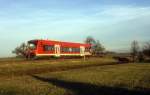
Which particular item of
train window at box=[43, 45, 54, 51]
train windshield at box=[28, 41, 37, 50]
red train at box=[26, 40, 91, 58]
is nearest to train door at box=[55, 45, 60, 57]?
red train at box=[26, 40, 91, 58]

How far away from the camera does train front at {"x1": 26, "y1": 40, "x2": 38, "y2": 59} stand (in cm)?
4470

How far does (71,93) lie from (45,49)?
30.9 meters

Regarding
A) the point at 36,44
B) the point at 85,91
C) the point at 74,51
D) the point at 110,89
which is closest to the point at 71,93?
the point at 85,91

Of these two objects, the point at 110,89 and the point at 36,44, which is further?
the point at 36,44

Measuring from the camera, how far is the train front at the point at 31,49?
4470 centimetres

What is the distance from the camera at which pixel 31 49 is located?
45312 millimetres

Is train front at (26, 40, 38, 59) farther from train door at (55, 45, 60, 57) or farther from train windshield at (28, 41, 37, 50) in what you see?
train door at (55, 45, 60, 57)

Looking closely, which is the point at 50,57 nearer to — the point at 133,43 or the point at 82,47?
the point at 82,47

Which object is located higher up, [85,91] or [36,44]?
[36,44]

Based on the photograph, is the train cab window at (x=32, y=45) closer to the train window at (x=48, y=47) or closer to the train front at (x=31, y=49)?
the train front at (x=31, y=49)

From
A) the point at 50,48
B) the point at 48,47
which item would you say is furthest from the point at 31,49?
the point at 50,48

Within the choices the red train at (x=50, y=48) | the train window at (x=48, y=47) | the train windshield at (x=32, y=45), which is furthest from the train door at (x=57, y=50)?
the train windshield at (x=32, y=45)

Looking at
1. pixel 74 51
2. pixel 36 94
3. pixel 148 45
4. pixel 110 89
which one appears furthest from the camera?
pixel 148 45

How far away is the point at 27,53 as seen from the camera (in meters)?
46.1
